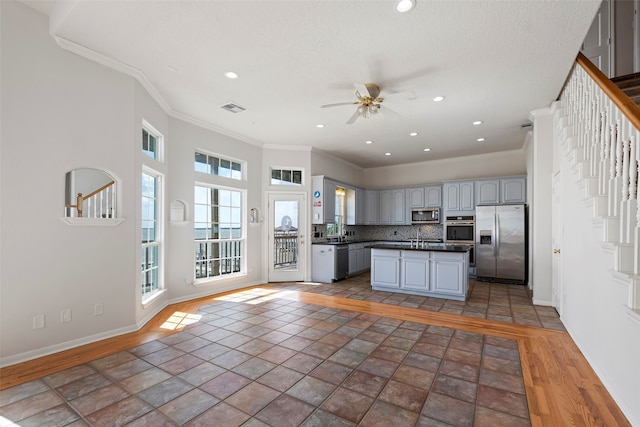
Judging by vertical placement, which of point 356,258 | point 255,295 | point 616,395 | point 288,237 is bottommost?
point 255,295

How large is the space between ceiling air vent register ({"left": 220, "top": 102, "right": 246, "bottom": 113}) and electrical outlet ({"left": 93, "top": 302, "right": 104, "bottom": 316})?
304 centimetres

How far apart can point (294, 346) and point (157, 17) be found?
3352mm

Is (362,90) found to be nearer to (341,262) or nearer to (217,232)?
(217,232)

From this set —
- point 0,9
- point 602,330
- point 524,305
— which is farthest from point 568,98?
point 0,9

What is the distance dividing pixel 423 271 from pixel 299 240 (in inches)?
107

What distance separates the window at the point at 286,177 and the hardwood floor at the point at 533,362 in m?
3.08

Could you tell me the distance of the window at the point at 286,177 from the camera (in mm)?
6621

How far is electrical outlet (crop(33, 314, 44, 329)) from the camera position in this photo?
2.80 m

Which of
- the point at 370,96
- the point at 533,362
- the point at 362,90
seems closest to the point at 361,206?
the point at 370,96

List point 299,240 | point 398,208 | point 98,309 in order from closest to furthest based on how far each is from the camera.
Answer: point 98,309 → point 299,240 → point 398,208

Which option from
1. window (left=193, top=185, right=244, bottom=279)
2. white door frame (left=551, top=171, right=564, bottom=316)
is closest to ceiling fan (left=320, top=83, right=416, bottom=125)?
white door frame (left=551, top=171, right=564, bottom=316)

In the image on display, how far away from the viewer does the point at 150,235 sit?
430 cm

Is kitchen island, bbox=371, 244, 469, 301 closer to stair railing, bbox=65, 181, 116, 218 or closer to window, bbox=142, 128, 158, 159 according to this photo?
window, bbox=142, 128, 158, 159

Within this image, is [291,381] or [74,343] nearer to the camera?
[291,381]
